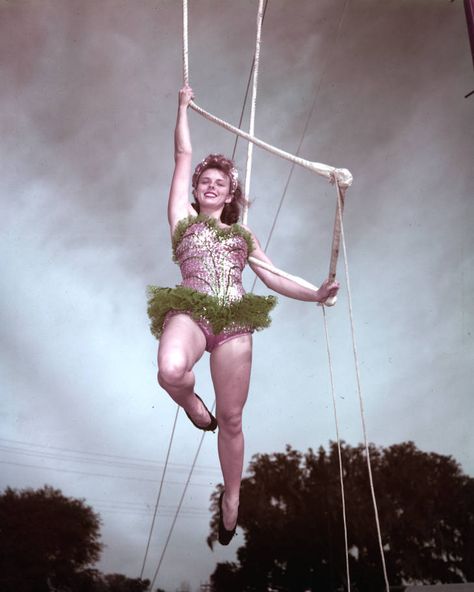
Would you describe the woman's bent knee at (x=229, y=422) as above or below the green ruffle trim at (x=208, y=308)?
below

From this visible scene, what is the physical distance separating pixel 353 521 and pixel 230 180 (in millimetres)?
6258

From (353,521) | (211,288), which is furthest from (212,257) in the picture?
(353,521)

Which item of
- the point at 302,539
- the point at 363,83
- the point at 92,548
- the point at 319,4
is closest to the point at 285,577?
the point at 302,539

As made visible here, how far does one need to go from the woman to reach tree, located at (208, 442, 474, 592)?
16.0 ft

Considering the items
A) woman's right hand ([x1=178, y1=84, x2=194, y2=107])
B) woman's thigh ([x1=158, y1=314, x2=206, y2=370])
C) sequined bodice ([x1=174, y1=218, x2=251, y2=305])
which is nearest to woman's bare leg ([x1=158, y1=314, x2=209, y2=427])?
woman's thigh ([x1=158, y1=314, x2=206, y2=370])

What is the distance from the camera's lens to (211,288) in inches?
107

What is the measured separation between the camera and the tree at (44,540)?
6.81 m

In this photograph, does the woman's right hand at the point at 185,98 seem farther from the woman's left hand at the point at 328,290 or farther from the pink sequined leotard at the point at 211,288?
the woman's left hand at the point at 328,290

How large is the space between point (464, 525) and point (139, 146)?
615 centimetres

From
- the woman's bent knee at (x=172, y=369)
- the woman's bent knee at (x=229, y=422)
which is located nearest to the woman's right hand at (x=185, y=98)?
the woman's bent knee at (x=172, y=369)

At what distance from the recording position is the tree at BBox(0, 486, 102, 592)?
22.4 ft

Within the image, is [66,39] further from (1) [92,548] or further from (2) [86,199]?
(1) [92,548]

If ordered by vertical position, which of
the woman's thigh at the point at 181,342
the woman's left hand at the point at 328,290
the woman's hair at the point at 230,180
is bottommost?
the woman's thigh at the point at 181,342

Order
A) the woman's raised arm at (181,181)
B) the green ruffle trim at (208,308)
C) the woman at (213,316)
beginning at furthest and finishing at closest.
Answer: the woman's raised arm at (181,181) → the green ruffle trim at (208,308) → the woman at (213,316)
